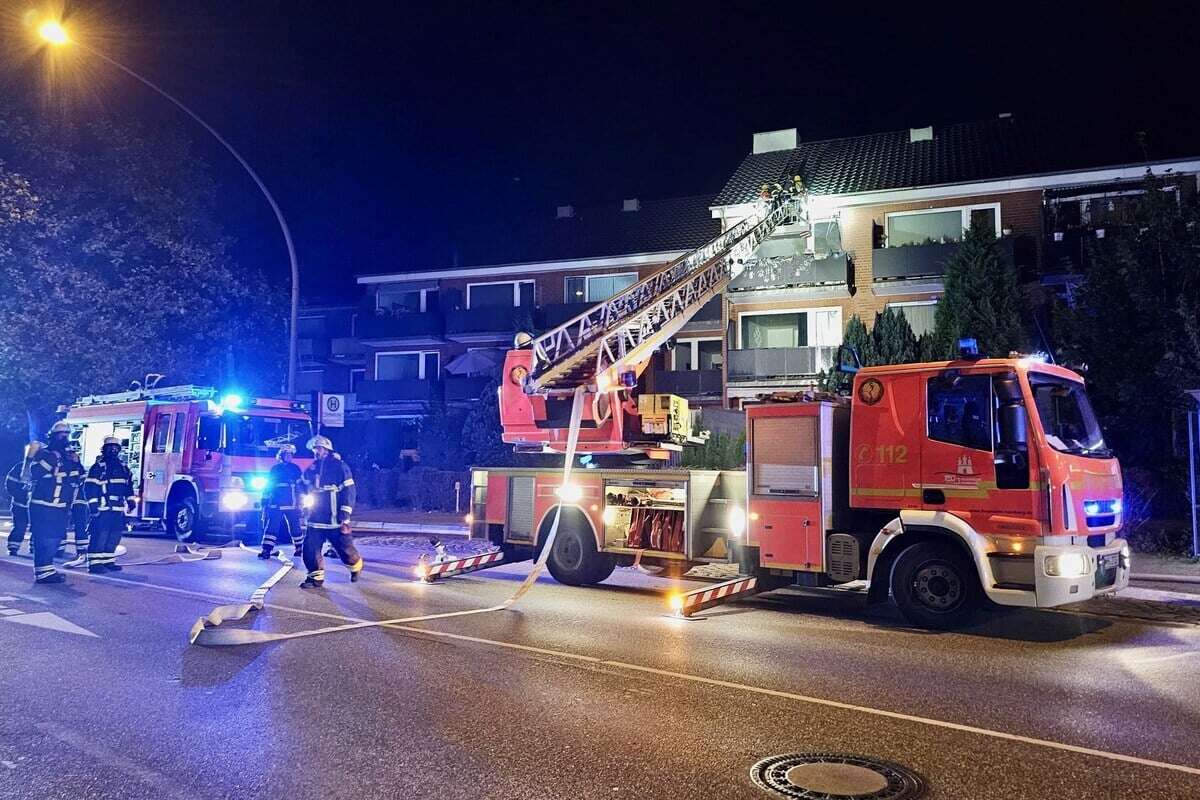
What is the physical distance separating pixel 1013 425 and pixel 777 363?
18981 millimetres

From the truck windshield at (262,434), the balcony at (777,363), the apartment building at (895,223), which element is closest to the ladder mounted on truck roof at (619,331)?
the truck windshield at (262,434)

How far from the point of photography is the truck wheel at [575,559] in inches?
437

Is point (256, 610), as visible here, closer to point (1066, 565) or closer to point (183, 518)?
point (1066, 565)

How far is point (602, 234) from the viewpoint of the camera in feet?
113

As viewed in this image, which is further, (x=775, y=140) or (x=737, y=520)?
(x=775, y=140)

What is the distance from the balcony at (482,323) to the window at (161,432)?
16755mm

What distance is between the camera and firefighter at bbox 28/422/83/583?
10.7 meters

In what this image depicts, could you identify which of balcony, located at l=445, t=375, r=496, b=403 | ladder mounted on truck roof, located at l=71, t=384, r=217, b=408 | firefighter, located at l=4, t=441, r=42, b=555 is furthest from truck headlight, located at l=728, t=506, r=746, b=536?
balcony, located at l=445, t=375, r=496, b=403

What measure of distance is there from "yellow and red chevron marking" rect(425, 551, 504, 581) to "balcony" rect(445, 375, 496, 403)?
2166cm

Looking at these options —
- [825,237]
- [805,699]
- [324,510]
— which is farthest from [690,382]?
[805,699]

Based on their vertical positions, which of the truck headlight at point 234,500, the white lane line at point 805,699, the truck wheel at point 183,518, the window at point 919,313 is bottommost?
the white lane line at point 805,699

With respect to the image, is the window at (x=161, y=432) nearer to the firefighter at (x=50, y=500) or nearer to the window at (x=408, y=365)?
the firefighter at (x=50, y=500)

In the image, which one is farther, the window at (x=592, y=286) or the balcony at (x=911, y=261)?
the window at (x=592, y=286)

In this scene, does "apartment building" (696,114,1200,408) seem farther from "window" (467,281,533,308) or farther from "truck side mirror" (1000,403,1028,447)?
"truck side mirror" (1000,403,1028,447)
